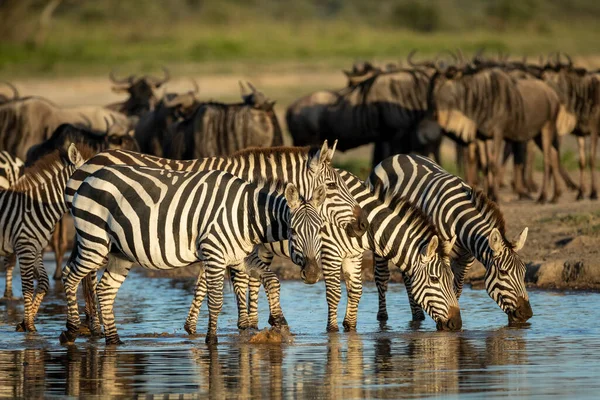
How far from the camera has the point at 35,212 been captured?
40.0 ft

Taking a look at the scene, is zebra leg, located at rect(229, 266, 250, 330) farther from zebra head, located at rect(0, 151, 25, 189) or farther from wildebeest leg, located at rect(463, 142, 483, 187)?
wildebeest leg, located at rect(463, 142, 483, 187)

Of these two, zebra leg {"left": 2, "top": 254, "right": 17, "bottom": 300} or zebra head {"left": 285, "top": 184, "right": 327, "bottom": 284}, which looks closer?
zebra head {"left": 285, "top": 184, "right": 327, "bottom": 284}

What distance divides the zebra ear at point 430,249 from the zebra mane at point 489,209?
2.20 ft

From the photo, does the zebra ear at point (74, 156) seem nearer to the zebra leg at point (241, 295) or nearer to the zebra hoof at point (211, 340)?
the zebra leg at point (241, 295)

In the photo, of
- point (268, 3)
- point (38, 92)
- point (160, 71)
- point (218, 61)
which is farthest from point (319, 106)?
point (268, 3)

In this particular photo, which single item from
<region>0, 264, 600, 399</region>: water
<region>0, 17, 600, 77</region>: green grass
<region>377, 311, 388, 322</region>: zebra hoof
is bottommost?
Result: <region>0, 264, 600, 399</region>: water

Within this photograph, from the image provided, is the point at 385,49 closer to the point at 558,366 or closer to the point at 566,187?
the point at 566,187

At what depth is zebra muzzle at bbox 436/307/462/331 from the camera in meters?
11.0

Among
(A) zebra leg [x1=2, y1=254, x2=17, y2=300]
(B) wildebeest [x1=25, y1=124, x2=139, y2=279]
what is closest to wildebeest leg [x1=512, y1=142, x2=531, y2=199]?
(B) wildebeest [x1=25, y1=124, x2=139, y2=279]

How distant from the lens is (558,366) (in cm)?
905

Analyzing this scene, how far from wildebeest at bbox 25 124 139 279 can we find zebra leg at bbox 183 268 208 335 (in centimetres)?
426

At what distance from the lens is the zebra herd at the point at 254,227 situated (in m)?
10.6

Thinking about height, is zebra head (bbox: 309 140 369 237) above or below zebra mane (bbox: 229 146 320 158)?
below

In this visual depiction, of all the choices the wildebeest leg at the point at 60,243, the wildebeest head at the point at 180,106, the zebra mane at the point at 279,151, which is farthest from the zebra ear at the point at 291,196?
the wildebeest head at the point at 180,106
